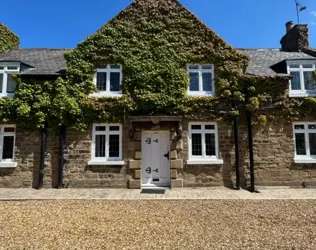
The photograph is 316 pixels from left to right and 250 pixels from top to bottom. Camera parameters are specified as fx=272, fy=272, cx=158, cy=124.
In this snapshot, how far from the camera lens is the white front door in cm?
1143

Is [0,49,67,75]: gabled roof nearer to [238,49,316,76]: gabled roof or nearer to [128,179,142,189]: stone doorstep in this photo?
[128,179,142,189]: stone doorstep

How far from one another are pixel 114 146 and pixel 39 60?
6161mm

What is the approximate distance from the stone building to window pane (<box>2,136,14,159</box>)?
0.13ft

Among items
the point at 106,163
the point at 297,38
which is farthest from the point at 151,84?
the point at 297,38

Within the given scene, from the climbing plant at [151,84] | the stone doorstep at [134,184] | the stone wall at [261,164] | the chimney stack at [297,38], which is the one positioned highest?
the chimney stack at [297,38]

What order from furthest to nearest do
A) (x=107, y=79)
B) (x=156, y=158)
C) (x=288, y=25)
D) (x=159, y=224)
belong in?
(x=288, y=25), (x=107, y=79), (x=156, y=158), (x=159, y=224)

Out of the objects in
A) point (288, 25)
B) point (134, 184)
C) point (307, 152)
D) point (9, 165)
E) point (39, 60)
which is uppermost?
point (288, 25)

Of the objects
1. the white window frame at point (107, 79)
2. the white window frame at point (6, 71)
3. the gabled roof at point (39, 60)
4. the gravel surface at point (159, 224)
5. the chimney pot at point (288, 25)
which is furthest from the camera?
the chimney pot at point (288, 25)

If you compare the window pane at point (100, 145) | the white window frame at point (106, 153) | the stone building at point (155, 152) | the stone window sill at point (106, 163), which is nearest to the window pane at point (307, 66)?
the stone building at point (155, 152)

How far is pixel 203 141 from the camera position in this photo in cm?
1142

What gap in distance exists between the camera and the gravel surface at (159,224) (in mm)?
4953

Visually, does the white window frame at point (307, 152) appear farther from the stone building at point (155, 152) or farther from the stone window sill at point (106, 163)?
the stone window sill at point (106, 163)

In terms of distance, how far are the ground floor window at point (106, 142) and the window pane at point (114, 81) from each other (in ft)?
5.57

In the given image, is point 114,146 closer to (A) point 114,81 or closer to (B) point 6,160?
(A) point 114,81
